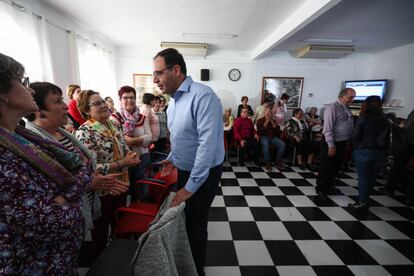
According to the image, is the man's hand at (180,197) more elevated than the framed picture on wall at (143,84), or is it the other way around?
the framed picture on wall at (143,84)

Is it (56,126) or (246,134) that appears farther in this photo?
(246,134)

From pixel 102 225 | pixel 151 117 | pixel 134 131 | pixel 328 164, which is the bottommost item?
pixel 102 225

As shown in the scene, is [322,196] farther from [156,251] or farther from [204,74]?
[204,74]

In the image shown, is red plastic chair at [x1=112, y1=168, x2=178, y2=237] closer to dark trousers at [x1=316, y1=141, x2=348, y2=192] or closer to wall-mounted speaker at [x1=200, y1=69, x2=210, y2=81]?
dark trousers at [x1=316, y1=141, x2=348, y2=192]

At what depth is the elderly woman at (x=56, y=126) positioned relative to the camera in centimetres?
117

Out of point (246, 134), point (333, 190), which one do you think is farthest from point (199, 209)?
point (246, 134)

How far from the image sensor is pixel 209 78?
6035 mm

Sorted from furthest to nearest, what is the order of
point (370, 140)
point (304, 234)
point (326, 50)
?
point (326, 50), point (370, 140), point (304, 234)

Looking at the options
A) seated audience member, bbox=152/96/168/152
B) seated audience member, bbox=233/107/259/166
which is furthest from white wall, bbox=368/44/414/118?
seated audience member, bbox=152/96/168/152

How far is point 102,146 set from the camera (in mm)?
1515

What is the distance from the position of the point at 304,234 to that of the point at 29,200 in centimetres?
230

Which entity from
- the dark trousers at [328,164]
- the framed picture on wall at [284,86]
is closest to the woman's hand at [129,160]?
the dark trousers at [328,164]

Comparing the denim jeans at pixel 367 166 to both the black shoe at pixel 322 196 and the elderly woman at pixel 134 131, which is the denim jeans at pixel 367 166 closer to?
the black shoe at pixel 322 196

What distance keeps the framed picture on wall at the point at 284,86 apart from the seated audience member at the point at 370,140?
3.92 m
